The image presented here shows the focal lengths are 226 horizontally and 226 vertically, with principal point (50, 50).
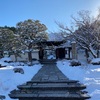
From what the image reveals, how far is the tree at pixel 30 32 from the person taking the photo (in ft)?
98.6

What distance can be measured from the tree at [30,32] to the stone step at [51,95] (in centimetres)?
2293

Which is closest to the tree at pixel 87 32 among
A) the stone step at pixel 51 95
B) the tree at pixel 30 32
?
the tree at pixel 30 32

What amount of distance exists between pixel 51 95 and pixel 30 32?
23.8m

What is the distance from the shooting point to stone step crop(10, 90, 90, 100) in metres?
6.55

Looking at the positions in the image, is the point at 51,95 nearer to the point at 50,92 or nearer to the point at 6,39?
the point at 50,92

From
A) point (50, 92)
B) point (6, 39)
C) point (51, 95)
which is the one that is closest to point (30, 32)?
point (6, 39)

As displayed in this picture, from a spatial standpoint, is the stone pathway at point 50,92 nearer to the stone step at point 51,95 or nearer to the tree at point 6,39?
the stone step at point 51,95

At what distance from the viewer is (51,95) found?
6812 mm

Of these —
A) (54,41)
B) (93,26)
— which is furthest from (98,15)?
(54,41)

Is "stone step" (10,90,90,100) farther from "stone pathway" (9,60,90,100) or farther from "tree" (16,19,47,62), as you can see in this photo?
"tree" (16,19,47,62)

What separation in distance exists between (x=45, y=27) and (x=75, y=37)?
795 cm

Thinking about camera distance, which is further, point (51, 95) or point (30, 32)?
point (30, 32)

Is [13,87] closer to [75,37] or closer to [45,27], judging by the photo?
[75,37]

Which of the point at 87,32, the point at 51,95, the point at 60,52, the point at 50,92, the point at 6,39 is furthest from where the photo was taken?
the point at 6,39
